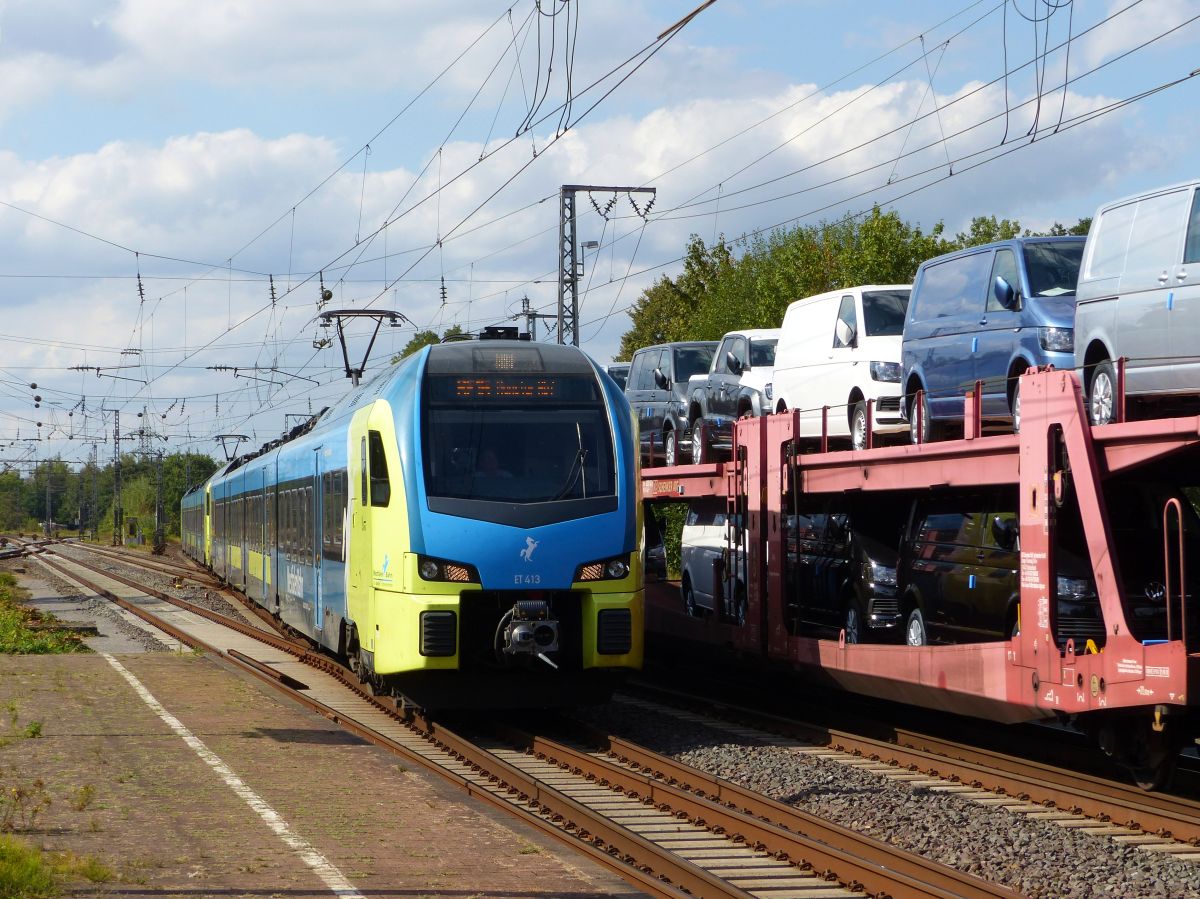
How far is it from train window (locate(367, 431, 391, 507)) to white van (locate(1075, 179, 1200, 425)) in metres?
6.05

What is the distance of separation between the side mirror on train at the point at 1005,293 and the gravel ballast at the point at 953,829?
3984 millimetres

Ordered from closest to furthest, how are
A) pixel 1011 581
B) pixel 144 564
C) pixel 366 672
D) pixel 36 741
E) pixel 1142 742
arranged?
pixel 1142 742 → pixel 1011 581 → pixel 36 741 → pixel 366 672 → pixel 144 564

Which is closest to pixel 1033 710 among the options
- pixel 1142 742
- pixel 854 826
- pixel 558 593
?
pixel 1142 742

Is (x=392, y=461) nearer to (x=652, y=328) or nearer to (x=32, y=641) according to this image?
(x=32, y=641)

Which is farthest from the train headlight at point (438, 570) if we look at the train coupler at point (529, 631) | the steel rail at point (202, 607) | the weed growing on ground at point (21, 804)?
the steel rail at point (202, 607)

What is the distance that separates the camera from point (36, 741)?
13539 mm

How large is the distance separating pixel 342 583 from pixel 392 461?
3.41 metres

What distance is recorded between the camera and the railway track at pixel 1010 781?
991 cm

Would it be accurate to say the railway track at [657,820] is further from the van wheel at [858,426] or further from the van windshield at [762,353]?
the van windshield at [762,353]

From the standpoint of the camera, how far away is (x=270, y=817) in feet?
32.4

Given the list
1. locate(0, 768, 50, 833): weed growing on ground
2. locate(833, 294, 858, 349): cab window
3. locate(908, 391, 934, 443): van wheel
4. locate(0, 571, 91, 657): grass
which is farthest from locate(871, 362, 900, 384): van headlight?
locate(0, 571, 91, 657): grass

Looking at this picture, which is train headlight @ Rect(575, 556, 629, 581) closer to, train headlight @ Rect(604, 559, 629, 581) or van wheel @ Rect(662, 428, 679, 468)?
train headlight @ Rect(604, 559, 629, 581)

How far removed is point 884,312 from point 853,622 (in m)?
3.49

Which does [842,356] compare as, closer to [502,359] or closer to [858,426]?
[858,426]
